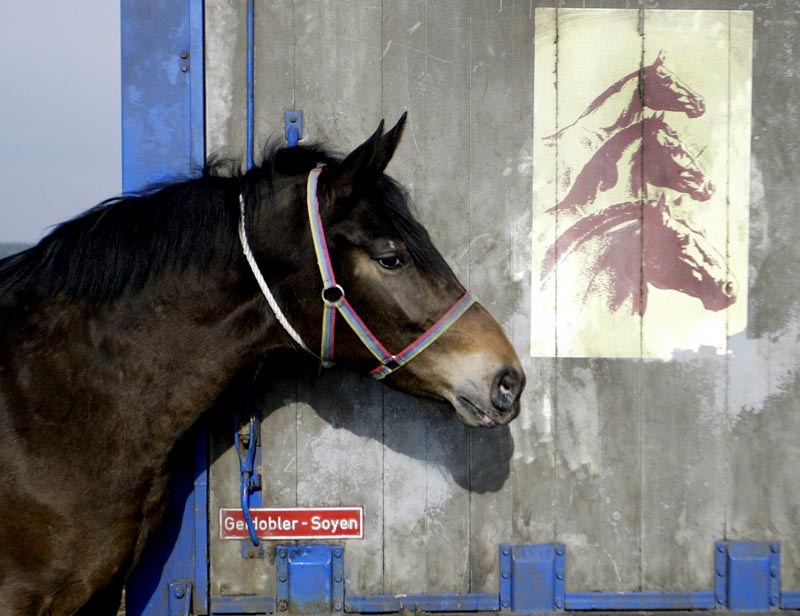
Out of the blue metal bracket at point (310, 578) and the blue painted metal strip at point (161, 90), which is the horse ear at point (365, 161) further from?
the blue metal bracket at point (310, 578)

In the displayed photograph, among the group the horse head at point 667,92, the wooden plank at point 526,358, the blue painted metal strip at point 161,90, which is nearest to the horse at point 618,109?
the horse head at point 667,92

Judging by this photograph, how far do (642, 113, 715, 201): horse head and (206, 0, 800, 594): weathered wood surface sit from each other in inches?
8.8

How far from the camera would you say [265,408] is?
9.37 feet

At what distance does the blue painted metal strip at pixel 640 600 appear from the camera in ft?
9.50

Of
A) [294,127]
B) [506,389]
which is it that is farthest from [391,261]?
[294,127]

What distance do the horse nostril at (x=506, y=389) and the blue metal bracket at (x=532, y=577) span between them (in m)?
0.96

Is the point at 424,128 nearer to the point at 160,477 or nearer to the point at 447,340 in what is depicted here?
the point at 447,340

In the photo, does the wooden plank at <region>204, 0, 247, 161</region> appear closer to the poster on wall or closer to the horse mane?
the horse mane

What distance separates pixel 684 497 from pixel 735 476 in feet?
0.73

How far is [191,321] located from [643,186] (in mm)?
1822

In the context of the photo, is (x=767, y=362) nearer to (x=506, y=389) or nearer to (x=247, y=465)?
(x=506, y=389)

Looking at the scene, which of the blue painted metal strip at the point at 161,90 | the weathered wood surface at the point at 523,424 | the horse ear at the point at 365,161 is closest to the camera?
the horse ear at the point at 365,161

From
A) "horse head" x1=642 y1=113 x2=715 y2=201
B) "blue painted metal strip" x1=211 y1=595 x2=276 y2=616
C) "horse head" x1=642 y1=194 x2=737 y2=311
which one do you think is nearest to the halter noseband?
"horse head" x1=642 y1=194 x2=737 y2=311

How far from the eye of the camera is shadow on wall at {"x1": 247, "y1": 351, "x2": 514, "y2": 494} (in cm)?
286
